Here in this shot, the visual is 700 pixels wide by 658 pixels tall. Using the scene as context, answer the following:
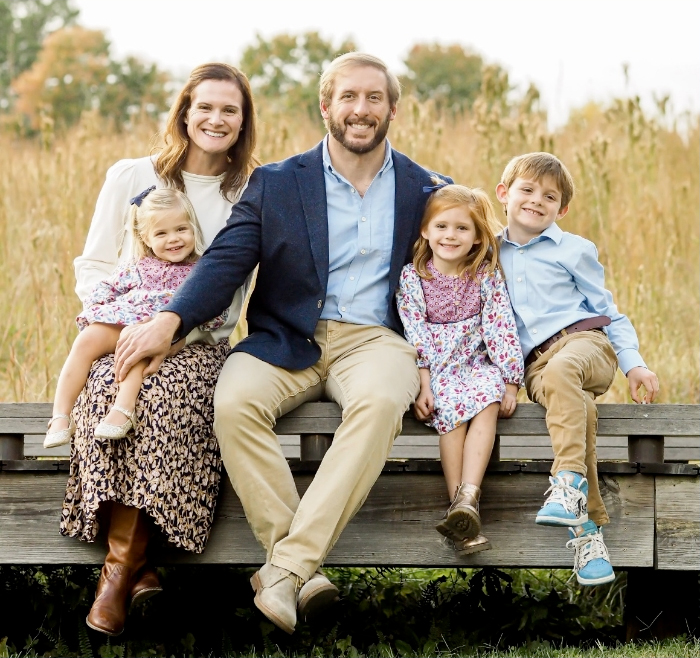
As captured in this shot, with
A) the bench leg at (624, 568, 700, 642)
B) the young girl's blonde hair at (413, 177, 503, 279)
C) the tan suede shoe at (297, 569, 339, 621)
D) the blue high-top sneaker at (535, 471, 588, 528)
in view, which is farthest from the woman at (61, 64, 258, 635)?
the bench leg at (624, 568, 700, 642)

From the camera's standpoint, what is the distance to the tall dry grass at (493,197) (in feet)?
17.0

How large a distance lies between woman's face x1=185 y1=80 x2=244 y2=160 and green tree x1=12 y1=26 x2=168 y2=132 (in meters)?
15.8

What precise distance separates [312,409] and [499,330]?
0.66m

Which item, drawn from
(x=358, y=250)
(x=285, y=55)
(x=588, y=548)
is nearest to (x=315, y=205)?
(x=358, y=250)

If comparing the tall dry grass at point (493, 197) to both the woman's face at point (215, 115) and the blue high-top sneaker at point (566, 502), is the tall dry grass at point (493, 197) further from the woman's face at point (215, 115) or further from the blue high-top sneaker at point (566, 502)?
the blue high-top sneaker at point (566, 502)

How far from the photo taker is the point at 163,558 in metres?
3.25

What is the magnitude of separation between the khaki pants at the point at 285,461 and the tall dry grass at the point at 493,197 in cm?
174

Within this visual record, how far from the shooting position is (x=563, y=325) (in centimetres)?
348

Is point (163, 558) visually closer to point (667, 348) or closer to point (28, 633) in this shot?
point (28, 633)

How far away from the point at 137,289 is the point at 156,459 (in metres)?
0.65

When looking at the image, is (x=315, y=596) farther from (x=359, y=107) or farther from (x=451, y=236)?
(x=359, y=107)

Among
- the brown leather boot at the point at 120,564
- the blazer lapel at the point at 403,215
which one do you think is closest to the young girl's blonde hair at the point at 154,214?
the blazer lapel at the point at 403,215

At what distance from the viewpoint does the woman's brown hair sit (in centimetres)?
383

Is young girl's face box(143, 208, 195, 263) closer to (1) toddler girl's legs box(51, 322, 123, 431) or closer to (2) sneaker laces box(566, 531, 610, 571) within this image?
(1) toddler girl's legs box(51, 322, 123, 431)
